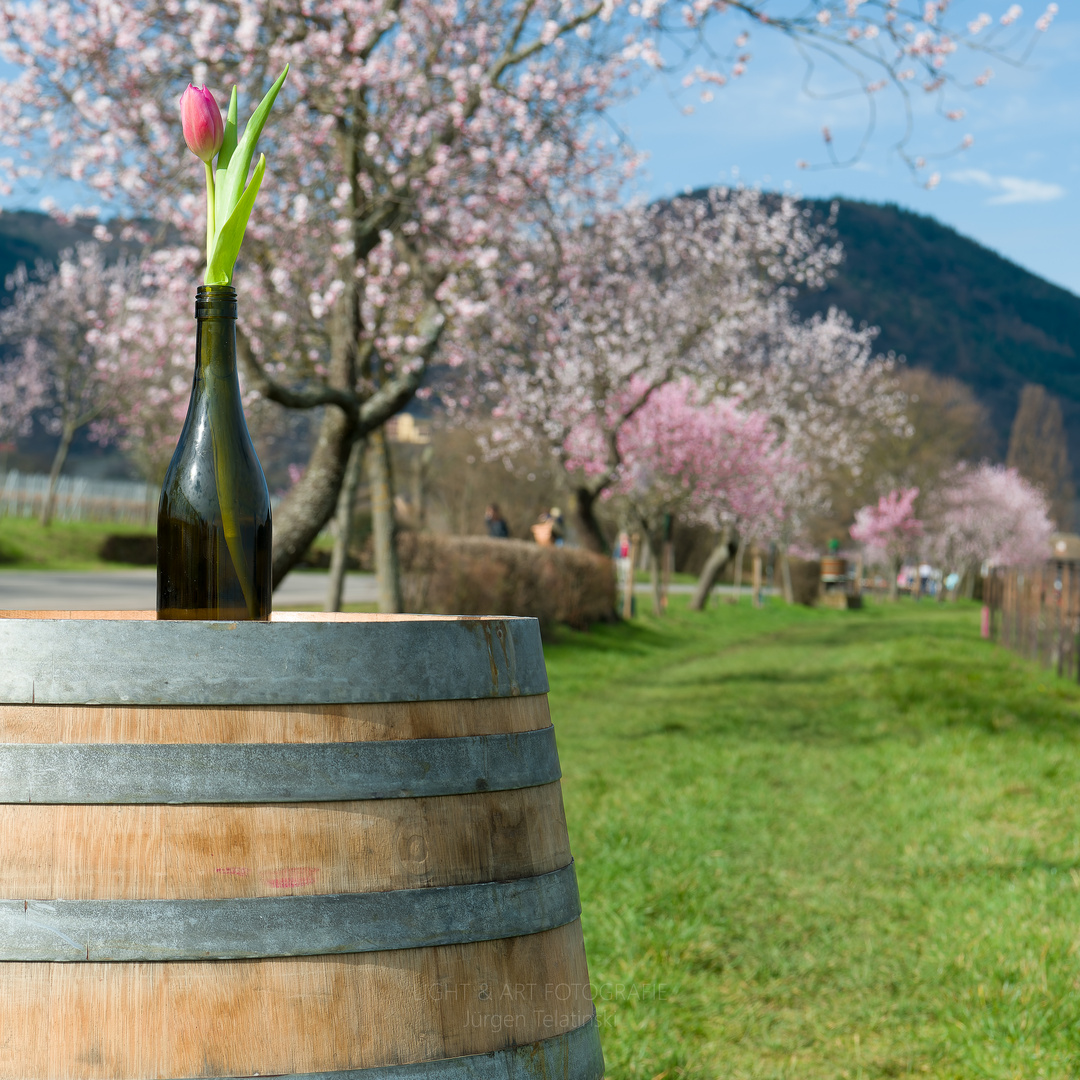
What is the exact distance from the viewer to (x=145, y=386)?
3145 cm

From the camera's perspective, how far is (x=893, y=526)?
45.7 meters

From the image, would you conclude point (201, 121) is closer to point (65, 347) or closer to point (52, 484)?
point (52, 484)

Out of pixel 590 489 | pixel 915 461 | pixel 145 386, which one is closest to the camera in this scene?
pixel 590 489

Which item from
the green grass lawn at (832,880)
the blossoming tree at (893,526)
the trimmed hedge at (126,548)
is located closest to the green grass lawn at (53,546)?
the trimmed hedge at (126,548)

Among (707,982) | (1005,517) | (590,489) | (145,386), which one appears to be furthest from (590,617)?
(1005,517)

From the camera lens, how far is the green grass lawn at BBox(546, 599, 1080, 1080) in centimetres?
335

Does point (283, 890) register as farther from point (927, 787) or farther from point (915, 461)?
point (915, 461)

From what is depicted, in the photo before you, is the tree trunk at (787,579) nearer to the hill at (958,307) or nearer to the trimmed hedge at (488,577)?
the trimmed hedge at (488,577)

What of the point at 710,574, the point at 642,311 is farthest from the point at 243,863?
the point at 710,574

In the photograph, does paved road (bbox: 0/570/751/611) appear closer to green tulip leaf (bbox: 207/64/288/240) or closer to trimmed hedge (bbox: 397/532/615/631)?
trimmed hedge (bbox: 397/532/615/631)

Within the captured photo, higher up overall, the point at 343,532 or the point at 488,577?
the point at 343,532

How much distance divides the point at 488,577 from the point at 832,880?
880 centimetres

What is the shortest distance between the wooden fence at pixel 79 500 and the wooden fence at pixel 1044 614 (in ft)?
70.5

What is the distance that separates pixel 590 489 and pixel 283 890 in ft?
60.9
